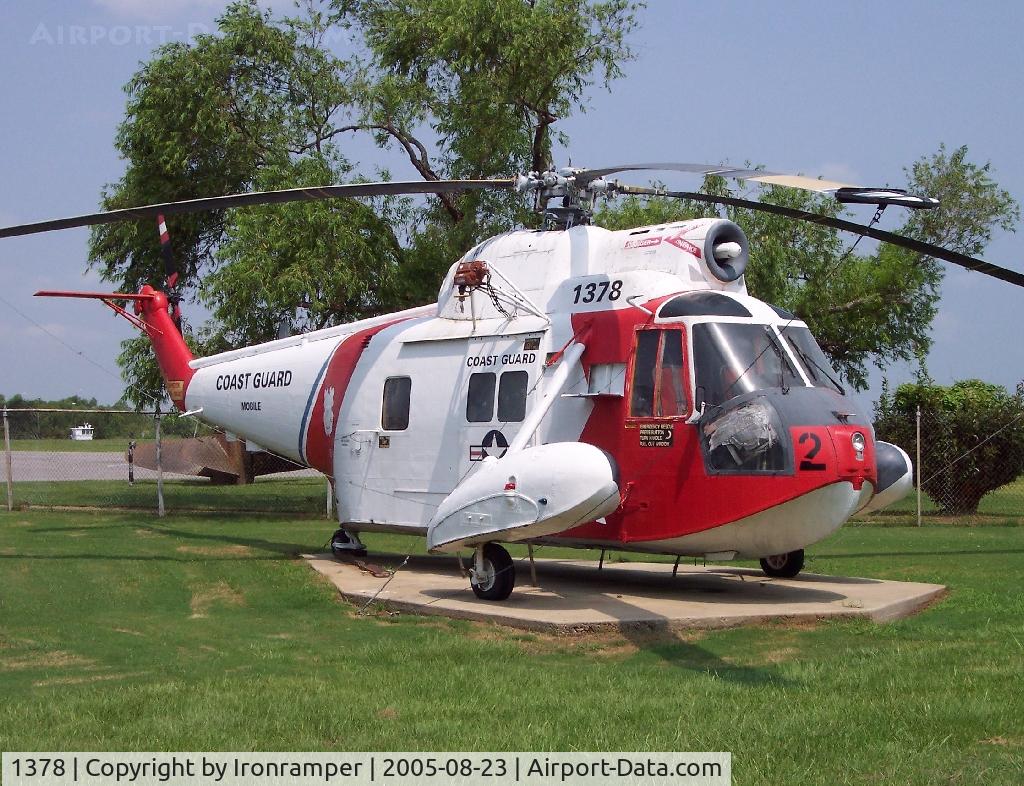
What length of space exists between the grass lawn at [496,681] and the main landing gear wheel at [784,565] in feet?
3.42

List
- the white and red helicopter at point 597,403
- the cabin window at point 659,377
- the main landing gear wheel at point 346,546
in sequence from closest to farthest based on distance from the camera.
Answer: the white and red helicopter at point 597,403
the cabin window at point 659,377
the main landing gear wheel at point 346,546

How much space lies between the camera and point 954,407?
22625 millimetres

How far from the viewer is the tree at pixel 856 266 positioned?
24.1 metres

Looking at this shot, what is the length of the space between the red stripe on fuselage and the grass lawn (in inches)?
88.2

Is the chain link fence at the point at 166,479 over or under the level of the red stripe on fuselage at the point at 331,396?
under

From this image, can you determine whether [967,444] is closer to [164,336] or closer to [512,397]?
[512,397]

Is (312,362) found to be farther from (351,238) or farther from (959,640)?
(959,640)

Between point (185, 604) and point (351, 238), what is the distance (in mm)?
11458

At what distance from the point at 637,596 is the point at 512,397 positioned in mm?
2471

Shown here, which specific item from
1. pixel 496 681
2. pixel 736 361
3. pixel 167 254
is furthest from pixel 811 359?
pixel 167 254

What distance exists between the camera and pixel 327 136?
24.8m

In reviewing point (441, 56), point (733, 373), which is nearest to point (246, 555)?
point (733, 373)

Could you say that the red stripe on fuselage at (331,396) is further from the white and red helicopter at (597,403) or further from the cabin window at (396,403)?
the cabin window at (396,403)

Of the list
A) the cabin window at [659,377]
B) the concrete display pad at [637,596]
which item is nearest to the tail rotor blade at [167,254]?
the concrete display pad at [637,596]
